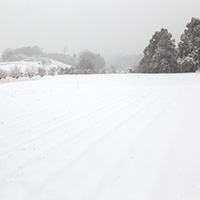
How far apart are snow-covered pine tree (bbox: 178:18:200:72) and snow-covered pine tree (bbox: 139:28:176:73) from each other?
1086 mm

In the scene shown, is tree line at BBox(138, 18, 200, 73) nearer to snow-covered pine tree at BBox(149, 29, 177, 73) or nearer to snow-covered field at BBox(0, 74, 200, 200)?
snow-covered pine tree at BBox(149, 29, 177, 73)

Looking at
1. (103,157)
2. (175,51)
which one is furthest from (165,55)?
(103,157)

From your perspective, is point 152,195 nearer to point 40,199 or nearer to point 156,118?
point 40,199

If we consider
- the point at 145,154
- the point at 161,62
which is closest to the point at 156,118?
the point at 145,154

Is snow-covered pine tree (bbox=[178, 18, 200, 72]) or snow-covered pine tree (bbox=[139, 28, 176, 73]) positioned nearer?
snow-covered pine tree (bbox=[178, 18, 200, 72])

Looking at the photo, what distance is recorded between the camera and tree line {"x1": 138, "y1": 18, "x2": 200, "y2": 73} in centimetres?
1738

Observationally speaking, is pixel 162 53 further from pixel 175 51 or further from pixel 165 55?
pixel 175 51

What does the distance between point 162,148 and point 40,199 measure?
1990 mm

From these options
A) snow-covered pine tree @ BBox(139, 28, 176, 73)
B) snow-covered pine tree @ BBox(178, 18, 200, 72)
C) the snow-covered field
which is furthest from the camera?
snow-covered pine tree @ BBox(139, 28, 176, 73)

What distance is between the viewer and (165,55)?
62.4 feet

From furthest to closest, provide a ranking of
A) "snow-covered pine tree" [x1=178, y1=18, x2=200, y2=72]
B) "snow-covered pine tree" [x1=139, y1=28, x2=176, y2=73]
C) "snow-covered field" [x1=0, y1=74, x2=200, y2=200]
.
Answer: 1. "snow-covered pine tree" [x1=139, y1=28, x2=176, y2=73]
2. "snow-covered pine tree" [x1=178, y1=18, x2=200, y2=72]
3. "snow-covered field" [x1=0, y1=74, x2=200, y2=200]

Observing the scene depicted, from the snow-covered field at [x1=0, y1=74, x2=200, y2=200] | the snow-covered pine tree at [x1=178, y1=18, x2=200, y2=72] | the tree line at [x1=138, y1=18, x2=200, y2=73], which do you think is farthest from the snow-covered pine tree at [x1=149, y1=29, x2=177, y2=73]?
the snow-covered field at [x1=0, y1=74, x2=200, y2=200]

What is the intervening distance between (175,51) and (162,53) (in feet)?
6.78

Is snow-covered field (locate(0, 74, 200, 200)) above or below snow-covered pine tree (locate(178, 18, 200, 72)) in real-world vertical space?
below
